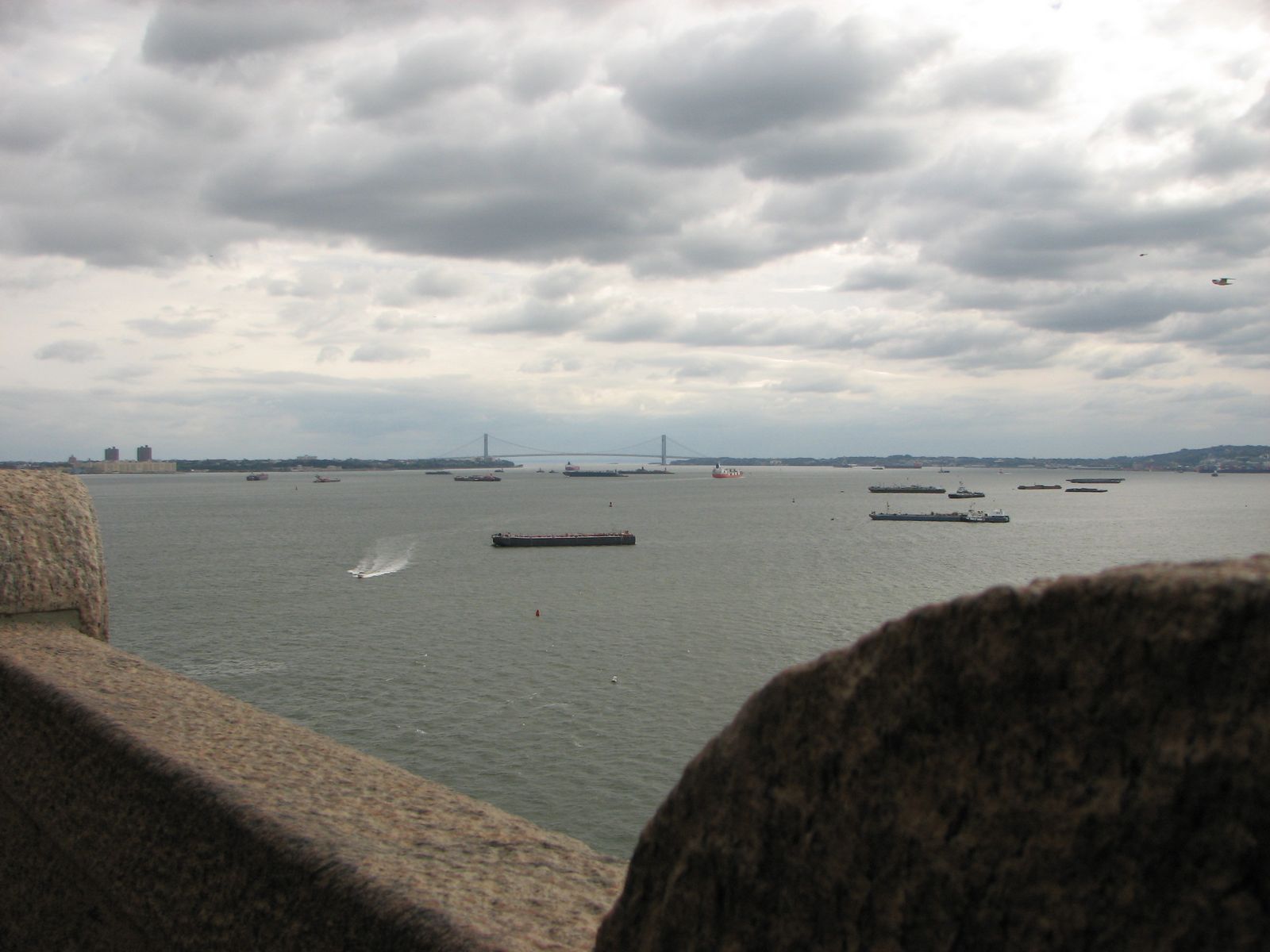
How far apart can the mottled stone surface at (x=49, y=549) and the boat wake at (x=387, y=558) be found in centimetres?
4396

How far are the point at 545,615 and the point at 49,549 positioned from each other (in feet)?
108

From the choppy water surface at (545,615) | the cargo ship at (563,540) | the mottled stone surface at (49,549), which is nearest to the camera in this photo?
the mottled stone surface at (49,549)

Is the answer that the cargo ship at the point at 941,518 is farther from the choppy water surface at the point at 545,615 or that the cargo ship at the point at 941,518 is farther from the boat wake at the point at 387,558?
the boat wake at the point at 387,558

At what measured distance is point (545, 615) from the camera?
121 ft

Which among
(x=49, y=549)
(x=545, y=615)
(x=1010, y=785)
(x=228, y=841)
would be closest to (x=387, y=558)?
(x=545, y=615)

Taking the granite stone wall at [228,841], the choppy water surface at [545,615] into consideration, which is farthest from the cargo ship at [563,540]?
the granite stone wall at [228,841]

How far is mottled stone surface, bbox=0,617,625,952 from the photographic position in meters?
2.20

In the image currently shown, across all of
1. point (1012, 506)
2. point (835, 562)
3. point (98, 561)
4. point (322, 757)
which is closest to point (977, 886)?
point (322, 757)

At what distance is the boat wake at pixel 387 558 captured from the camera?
4969 cm

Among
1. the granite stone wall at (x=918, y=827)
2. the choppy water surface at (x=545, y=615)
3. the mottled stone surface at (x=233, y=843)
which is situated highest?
the granite stone wall at (x=918, y=827)

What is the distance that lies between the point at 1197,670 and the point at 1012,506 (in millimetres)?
129286

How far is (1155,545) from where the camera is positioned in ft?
220

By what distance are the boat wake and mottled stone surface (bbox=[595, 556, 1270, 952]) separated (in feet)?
156

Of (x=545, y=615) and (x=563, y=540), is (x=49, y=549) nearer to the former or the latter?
(x=545, y=615)
